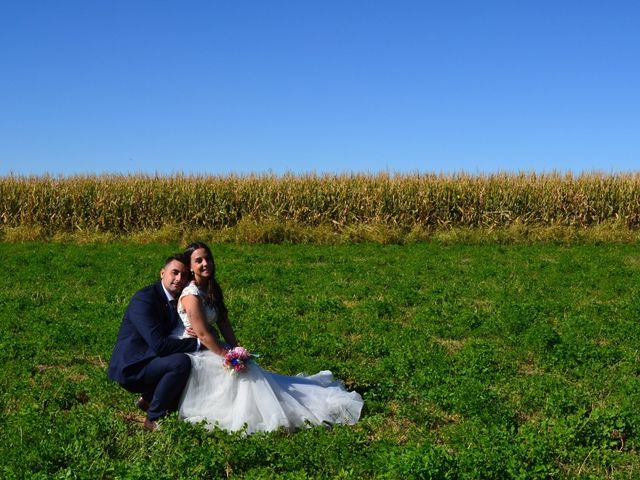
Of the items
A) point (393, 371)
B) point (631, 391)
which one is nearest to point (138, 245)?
point (393, 371)

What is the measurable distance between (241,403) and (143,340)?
1138 millimetres

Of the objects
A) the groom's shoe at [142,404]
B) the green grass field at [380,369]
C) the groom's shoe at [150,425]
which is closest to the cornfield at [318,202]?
the green grass field at [380,369]

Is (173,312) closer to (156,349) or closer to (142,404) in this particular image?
(156,349)

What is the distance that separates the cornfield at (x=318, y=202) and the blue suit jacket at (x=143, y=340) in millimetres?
20479

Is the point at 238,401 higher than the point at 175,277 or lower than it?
lower

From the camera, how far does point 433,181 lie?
2867 cm

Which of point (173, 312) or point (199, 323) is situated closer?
point (199, 323)

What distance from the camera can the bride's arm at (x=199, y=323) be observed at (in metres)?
7.09

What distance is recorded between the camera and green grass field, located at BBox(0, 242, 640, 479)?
6.17 m

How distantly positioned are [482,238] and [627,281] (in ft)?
29.6

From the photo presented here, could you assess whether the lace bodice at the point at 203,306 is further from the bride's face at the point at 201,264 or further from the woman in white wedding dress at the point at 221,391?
the bride's face at the point at 201,264

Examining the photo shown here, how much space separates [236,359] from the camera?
6988 millimetres

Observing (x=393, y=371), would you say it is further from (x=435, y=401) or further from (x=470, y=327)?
(x=470, y=327)

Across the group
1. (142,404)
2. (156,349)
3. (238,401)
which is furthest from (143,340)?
(238,401)
